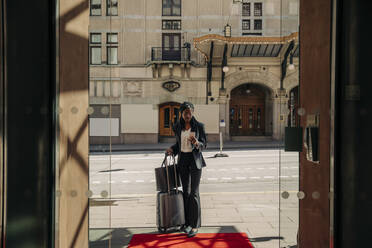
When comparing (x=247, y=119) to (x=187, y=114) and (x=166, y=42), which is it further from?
(x=187, y=114)

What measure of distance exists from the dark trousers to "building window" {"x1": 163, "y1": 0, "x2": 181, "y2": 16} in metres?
15.2

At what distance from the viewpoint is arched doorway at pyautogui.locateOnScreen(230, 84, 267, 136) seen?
1859 cm

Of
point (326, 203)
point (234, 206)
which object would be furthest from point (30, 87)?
point (234, 206)

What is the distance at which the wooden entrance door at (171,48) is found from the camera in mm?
16859

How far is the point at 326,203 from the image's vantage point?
2.12 m

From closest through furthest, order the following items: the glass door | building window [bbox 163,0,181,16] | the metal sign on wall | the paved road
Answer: the glass door
the paved road
building window [bbox 163,0,181,16]
the metal sign on wall

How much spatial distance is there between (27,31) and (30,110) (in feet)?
1.88

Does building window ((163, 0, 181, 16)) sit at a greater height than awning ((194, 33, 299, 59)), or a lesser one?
greater

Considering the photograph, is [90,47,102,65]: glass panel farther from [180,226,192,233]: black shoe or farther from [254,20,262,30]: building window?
[254,20,262,30]: building window

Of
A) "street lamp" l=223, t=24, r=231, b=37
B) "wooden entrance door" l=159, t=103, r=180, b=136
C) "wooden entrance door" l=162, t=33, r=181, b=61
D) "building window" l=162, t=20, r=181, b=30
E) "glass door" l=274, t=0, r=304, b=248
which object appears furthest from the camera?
"wooden entrance door" l=159, t=103, r=180, b=136

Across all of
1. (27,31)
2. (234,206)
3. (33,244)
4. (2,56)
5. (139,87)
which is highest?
(139,87)

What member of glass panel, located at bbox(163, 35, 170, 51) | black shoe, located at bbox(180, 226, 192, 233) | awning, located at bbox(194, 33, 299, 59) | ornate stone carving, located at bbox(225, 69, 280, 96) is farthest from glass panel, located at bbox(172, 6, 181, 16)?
black shoe, located at bbox(180, 226, 192, 233)

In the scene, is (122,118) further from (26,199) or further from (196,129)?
(26,199)

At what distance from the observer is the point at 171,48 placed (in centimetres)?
1692
